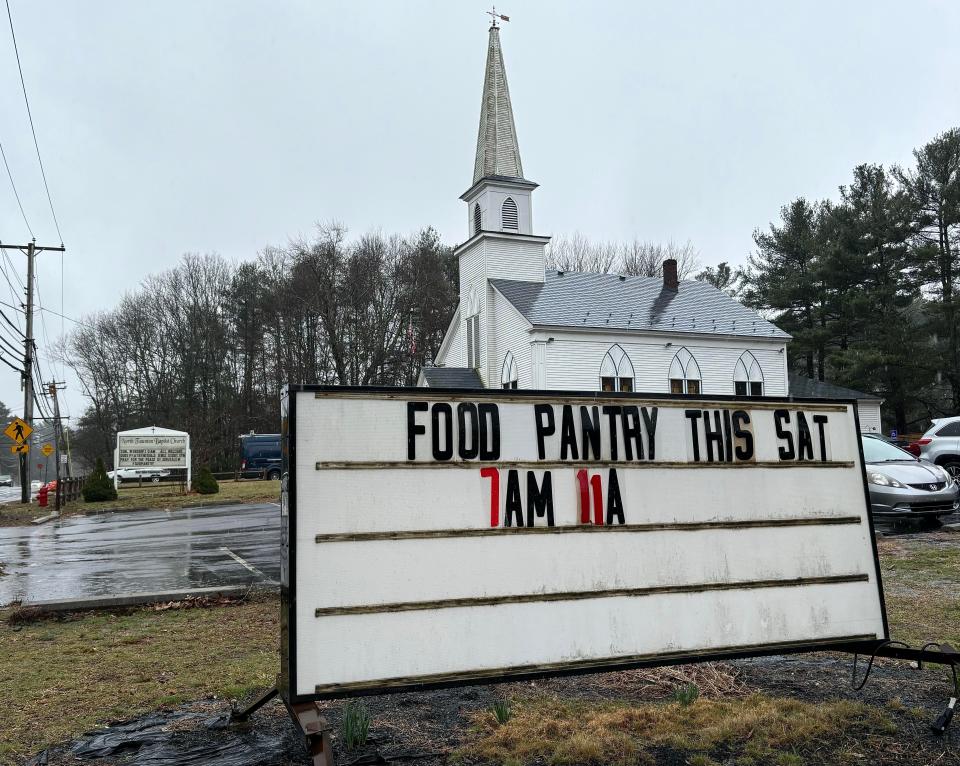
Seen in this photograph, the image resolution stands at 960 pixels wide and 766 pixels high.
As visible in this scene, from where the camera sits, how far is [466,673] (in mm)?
3488

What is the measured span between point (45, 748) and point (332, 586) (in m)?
1.74

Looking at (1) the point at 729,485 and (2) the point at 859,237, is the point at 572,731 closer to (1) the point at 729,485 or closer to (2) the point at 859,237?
(1) the point at 729,485

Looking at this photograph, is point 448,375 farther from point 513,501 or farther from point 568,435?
point 513,501

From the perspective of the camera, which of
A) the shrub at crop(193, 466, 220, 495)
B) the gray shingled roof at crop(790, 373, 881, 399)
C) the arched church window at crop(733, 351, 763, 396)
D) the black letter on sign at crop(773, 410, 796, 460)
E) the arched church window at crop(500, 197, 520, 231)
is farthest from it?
A: the gray shingled roof at crop(790, 373, 881, 399)

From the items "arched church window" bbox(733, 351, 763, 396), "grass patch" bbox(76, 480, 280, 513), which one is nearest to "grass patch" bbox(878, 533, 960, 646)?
"grass patch" bbox(76, 480, 280, 513)

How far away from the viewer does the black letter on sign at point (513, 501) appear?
3672mm

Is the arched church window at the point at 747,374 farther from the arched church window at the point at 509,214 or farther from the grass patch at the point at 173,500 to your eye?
the grass patch at the point at 173,500

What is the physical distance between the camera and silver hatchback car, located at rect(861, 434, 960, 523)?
1145 cm

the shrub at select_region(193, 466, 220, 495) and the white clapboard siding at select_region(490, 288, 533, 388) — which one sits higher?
A: the white clapboard siding at select_region(490, 288, 533, 388)

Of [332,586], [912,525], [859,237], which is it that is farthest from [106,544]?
[859,237]

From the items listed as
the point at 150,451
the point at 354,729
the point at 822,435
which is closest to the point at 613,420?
the point at 822,435

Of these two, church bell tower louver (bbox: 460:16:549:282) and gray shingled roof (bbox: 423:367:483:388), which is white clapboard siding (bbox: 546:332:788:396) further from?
church bell tower louver (bbox: 460:16:549:282)

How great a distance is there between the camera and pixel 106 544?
13.9m

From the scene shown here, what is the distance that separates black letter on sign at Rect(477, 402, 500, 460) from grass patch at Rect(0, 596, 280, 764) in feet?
7.16
